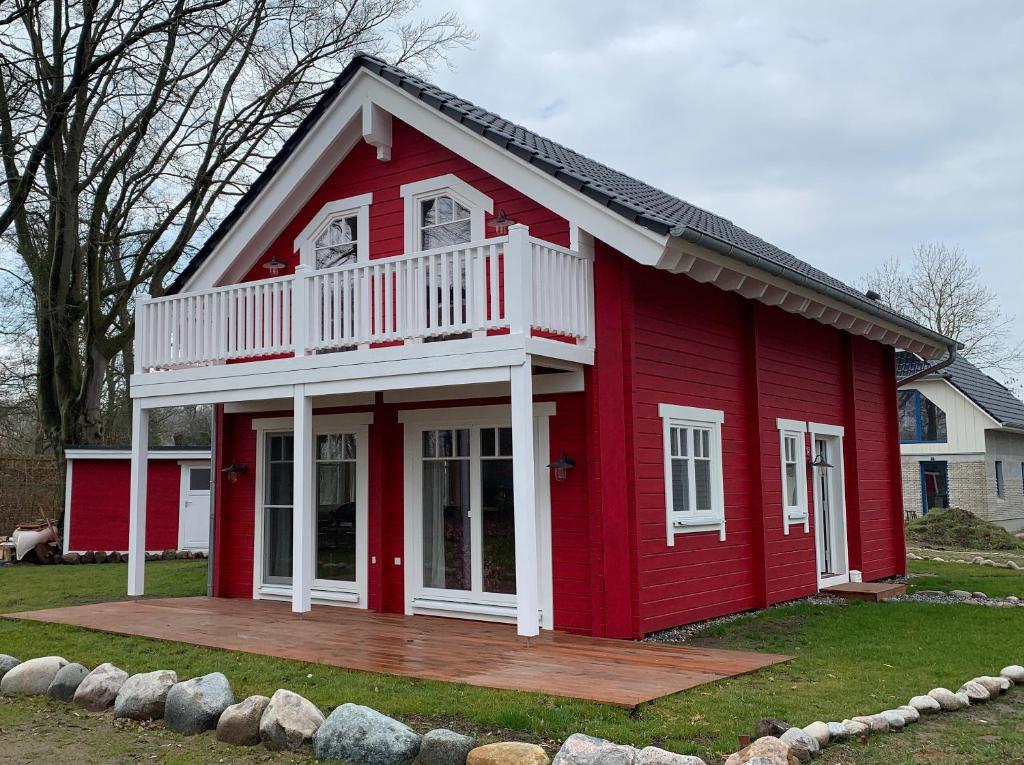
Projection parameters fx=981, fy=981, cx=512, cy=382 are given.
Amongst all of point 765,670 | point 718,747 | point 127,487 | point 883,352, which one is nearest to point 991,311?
point 883,352

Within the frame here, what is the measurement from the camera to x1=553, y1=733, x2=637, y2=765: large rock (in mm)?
4719

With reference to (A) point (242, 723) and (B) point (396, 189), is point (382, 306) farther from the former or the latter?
(A) point (242, 723)

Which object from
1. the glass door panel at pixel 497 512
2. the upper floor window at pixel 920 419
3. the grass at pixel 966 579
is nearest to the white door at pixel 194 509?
the glass door panel at pixel 497 512

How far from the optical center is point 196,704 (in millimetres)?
6043

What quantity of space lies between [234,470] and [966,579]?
10.2 m

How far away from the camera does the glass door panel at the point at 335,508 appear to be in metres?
11.0

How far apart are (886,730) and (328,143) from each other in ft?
27.8

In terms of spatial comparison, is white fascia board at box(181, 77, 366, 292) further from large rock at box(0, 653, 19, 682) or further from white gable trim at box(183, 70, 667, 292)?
large rock at box(0, 653, 19, 682)

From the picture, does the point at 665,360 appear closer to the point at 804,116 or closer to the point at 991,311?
the point at 804,116

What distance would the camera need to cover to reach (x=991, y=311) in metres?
34.8

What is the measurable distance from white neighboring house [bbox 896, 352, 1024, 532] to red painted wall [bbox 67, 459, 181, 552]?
19.8 meters

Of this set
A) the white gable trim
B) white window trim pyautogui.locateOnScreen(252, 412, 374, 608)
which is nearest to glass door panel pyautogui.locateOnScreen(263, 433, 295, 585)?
white window trim pyautogui.locateOnScreen(252, 412, 374, 608)

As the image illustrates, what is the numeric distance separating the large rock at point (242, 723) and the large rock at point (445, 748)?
116cm

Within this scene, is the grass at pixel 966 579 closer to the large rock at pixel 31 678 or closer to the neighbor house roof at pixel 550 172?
the neighbor house roof at pixel 550 172
